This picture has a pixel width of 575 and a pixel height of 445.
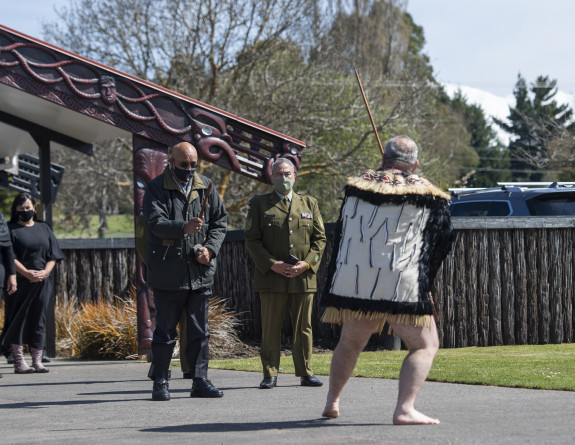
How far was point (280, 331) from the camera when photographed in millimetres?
8672

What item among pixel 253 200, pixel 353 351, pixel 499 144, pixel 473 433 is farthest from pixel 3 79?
pixel 499 144

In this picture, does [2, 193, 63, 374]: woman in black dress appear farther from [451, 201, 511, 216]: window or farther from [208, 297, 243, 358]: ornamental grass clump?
[451, 201, 511, 216]: window

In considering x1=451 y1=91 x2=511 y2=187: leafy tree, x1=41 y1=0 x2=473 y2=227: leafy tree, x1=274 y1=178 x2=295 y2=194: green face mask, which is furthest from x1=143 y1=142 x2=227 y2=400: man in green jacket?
x1=451 y1=91 x2=511 y2=187: leafy tree

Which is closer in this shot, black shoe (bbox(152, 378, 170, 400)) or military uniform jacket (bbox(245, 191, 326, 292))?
black shoe (bbox(152, 378, 170, 400))

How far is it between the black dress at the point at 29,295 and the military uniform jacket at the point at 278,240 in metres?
3.42

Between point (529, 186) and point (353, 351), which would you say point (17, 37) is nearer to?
point (353, 351)

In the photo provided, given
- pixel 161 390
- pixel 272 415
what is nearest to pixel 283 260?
pixel 161 390

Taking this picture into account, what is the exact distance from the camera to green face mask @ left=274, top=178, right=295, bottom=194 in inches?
344

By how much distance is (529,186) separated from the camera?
14156 mm

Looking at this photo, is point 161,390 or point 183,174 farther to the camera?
point 183,174

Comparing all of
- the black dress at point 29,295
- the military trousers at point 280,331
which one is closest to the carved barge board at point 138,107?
the black dress at point 29,295

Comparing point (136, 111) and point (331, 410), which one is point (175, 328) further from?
point (136, 111)

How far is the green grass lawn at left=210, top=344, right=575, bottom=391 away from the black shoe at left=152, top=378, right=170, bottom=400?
77.7 inches

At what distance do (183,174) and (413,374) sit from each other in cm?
295
